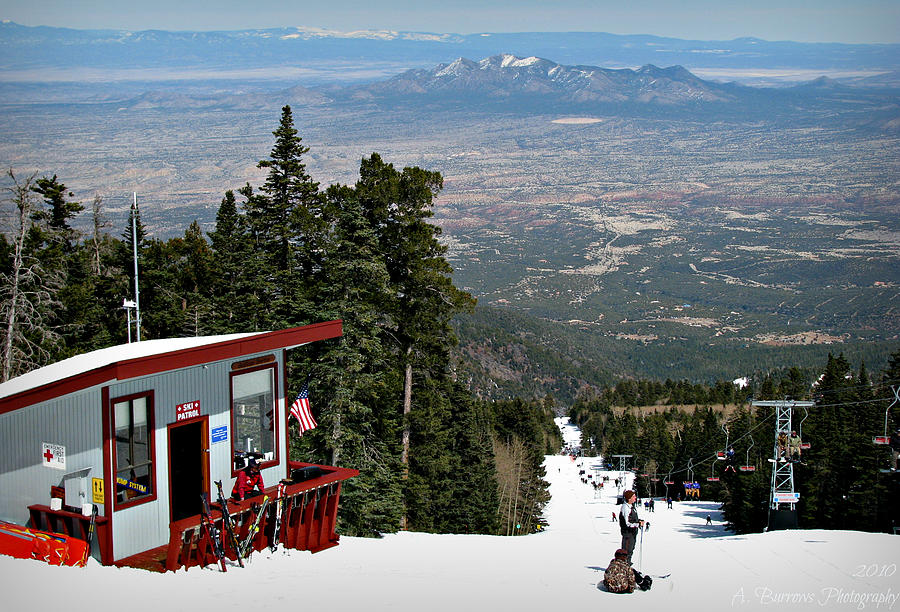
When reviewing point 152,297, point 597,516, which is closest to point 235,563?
point 152,297

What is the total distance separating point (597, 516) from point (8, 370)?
201ft

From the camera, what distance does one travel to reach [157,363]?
15.3 m

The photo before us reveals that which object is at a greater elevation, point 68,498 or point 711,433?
point 68,498

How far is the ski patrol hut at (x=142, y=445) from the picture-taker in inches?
599

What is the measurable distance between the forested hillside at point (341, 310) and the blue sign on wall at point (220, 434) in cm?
857

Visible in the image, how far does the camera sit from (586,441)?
525 ft

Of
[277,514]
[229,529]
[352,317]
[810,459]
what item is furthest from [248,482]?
[810,459]

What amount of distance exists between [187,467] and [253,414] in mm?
1805

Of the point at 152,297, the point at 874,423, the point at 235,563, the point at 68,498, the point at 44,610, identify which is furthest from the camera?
the point at 874,423

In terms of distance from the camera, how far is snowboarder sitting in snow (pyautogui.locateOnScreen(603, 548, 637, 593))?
1554 centimetres

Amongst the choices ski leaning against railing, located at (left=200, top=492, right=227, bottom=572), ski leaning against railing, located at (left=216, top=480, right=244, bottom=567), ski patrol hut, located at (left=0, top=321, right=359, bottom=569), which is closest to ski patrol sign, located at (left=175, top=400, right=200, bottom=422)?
ski patrol hut, located at (left=0, top=321, right=359, bottom=569)

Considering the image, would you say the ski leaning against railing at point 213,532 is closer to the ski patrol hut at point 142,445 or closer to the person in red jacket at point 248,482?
the ski patrol hut at point 142,445

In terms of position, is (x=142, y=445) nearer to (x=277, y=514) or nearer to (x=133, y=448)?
(x=133, y=448)

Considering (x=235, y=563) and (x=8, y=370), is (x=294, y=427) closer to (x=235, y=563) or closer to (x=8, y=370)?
(x=235, y=563)
